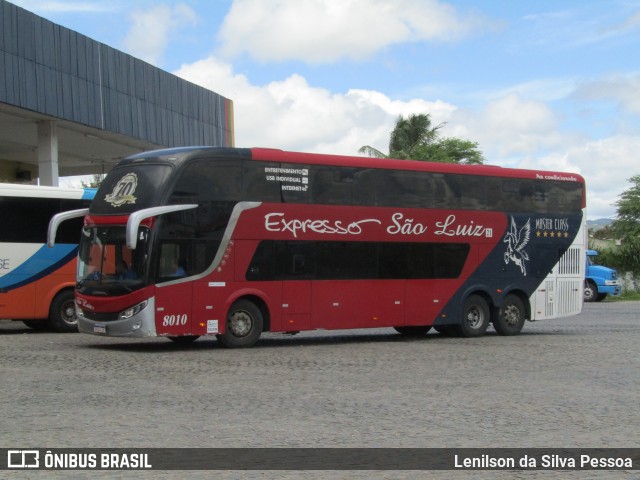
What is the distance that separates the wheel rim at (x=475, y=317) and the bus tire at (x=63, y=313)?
8992 millimetres

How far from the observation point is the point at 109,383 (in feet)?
43.3

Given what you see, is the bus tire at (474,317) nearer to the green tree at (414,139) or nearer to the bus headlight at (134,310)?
the bus headlight at (134,310)

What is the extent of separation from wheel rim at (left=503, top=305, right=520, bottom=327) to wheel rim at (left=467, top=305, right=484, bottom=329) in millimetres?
808

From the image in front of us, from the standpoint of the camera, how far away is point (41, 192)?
22344 mm

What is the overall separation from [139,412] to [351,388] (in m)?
3.30

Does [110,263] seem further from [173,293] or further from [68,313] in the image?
[68,313]

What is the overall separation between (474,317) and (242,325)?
6233 millimetres

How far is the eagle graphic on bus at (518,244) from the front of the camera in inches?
898

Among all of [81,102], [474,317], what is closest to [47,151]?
[81,102]

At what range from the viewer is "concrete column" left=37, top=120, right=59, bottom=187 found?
1395 inches

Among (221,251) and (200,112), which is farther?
(200,112)

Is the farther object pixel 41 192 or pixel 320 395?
pixel 41 192

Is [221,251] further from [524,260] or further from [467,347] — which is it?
Result: [524,260]

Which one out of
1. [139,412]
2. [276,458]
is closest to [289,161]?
[139,412]
